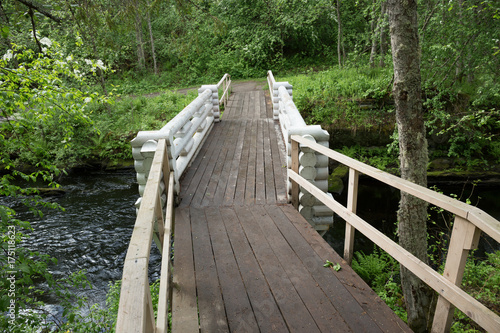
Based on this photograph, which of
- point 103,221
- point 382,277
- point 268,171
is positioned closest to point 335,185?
point 382,277

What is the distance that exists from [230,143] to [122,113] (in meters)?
8.97

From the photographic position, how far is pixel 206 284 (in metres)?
2.80

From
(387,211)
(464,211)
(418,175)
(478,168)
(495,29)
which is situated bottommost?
(387,211)

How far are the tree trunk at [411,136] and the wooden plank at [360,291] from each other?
134 centimetres

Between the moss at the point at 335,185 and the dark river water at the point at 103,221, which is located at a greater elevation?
the moss at the point at 335,185

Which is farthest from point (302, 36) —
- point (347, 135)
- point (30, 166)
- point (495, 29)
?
point (30, 166)

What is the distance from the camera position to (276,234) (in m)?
3.64

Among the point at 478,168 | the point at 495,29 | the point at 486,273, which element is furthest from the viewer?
the point at 478,168

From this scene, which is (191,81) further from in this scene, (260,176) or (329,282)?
(329,282)

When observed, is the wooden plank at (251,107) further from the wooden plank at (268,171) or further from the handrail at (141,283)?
the handrail at (141,283)

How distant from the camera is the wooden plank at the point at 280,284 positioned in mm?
2350

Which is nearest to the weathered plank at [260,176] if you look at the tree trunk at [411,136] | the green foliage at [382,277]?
the tree trunk at [411,136]

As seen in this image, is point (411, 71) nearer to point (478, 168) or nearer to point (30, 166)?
point (478, 168)

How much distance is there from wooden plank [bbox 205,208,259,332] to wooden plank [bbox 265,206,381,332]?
677 millimetres
